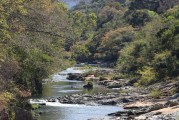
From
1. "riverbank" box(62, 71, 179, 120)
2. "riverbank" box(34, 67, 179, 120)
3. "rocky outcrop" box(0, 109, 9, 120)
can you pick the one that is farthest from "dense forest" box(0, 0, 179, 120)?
"riverbank" box(62, 71, 179, 120)

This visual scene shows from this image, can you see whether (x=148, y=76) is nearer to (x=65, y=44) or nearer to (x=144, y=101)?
(x=144, y=101)

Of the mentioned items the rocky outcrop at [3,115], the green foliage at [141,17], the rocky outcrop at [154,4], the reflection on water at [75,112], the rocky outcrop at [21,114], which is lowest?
the rocky outcrop at [3,115]

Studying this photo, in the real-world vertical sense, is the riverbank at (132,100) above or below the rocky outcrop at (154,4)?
below

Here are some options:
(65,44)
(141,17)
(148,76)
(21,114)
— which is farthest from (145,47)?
(141,17)

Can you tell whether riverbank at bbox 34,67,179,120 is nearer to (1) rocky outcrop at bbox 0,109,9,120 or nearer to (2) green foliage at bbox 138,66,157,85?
(2) green foliage at bbox 138,66,157,85

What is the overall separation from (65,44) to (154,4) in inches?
3163

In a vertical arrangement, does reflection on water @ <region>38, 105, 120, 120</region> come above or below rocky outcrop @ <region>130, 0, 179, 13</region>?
below

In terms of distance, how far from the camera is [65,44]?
36.9 metres

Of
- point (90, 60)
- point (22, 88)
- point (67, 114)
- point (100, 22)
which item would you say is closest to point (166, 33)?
point (67, 114)

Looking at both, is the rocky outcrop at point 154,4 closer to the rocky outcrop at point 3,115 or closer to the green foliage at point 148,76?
the green foliage at point 148,76

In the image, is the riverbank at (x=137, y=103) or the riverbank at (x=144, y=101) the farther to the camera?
the riverbank at (x=144, y=101)

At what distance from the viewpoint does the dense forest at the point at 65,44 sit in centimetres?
1892

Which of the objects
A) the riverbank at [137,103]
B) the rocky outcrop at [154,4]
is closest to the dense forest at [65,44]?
the rocky outcrop at [154,4]

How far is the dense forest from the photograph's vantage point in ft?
62.1
